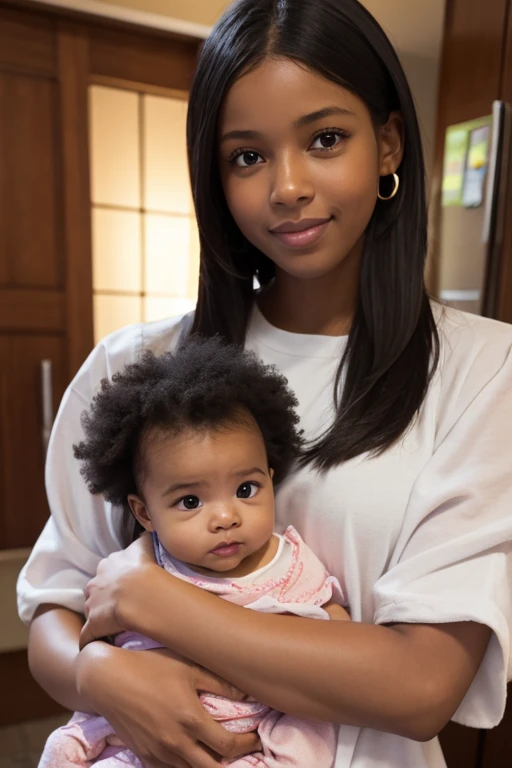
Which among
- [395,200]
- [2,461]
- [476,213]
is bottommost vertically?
[2,461]

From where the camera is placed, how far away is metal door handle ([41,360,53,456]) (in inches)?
108

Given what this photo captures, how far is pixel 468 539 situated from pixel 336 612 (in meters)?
0.23

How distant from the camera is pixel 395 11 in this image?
3.13 m

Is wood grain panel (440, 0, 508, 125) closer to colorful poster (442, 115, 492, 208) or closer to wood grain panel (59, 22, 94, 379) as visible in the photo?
colorful poster (442, 115, 492, 208)

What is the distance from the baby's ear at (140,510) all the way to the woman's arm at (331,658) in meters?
0.14

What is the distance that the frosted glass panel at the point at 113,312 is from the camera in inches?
123

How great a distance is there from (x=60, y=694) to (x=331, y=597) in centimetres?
46

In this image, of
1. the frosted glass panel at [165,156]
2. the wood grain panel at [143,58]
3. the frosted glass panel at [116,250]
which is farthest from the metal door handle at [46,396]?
the wood grain panel at [143,58]

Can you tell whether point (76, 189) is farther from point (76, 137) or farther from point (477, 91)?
point (477, 91)

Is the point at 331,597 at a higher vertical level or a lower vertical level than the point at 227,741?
higher

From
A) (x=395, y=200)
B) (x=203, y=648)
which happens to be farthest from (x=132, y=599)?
(x=395, y=200)

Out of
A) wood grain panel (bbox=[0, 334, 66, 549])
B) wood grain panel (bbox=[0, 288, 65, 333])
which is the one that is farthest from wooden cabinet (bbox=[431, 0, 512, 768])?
wood grain panel (bbox=[0, 334, 66, 549])

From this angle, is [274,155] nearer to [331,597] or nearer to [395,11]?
[331,597]

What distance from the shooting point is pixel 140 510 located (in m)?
0.92
